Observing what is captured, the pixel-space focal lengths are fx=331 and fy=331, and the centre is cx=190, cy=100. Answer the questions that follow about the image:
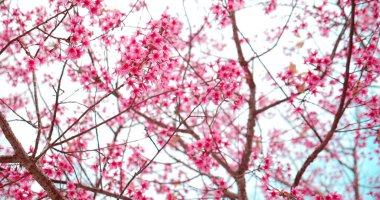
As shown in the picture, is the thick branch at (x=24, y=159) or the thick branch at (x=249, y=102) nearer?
the thick branch at (x=24, y=159)

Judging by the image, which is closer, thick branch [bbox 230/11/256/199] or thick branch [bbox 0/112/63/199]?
thick branch [bbox 0/112/63/199]

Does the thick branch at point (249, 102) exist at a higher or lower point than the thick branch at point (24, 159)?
higher

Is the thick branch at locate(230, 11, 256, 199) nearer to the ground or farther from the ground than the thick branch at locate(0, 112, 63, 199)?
farther from the ground

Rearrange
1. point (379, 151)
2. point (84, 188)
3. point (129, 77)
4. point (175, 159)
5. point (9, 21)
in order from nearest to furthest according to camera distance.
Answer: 1. point (129, 77)
2. point (84, 188)
3. point (9, 21)
4. point (175, 159)
5. point (379, 151)

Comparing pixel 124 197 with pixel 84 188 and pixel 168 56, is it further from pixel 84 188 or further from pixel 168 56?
pixel 168 56

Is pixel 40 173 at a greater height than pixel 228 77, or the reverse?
pixel 228 77

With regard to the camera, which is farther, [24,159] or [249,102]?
[249,102]

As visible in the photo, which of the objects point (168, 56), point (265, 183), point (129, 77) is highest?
point (168, 56)

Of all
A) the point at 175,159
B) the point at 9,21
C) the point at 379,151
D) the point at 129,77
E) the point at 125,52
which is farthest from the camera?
the point at 379,151

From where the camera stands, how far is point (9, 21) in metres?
4.74

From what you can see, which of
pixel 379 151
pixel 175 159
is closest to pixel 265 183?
pixel 175 159

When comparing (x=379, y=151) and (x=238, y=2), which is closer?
(x=238, y=2)

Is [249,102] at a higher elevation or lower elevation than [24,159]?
higher

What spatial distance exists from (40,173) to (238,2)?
352 cm
